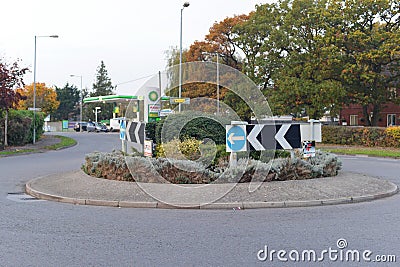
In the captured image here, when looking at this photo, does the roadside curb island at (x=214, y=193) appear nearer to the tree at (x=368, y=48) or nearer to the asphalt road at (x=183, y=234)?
the asphalt road at (x=183, y=234)

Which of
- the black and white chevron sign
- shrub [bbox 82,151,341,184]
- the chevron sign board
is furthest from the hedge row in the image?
the chevron sign board

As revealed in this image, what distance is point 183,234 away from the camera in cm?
695

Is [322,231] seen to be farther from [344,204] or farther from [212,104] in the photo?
[212,104]

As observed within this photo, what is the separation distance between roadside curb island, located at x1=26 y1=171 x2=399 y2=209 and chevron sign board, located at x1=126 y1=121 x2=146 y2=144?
2048mm

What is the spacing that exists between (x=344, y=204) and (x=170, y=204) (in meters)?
3.68

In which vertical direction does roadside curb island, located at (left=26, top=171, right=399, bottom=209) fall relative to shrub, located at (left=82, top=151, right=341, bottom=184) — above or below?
below

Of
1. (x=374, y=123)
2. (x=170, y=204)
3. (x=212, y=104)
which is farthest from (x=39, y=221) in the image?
(x=374, y=123)

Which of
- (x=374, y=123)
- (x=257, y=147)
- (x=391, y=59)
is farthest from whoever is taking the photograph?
(x=374, y=123)

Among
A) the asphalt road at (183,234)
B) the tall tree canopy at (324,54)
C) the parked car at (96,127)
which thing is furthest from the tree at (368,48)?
the parked car at (96,127)

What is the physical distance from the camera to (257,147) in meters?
12.1

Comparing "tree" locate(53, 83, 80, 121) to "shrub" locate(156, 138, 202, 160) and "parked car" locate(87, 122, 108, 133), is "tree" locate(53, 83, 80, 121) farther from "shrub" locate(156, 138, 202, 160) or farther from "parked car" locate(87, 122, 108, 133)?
"shrub" locate(156, 138, 202, 160)

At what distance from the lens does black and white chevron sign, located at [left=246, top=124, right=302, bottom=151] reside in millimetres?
11969

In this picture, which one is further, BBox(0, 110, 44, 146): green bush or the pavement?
BBox(0, 110, 44, 146): green bush

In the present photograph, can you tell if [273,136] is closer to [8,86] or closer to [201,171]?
[201,171]
